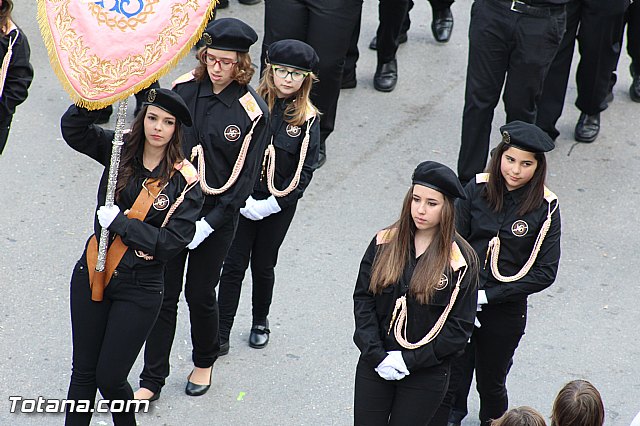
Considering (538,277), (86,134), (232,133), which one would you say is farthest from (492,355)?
(86,134)

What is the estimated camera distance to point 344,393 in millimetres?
6211

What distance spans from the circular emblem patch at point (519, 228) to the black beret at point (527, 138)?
1.23 ft

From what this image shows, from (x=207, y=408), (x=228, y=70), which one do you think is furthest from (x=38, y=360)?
(x=228, y=70)

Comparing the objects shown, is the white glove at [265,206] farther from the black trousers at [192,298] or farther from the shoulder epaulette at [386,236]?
the shoulder epaulette at [386,236]

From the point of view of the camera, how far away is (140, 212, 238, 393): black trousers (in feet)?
19.2

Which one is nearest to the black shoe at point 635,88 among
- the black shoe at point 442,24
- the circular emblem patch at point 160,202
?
the black shoe at point 442,24

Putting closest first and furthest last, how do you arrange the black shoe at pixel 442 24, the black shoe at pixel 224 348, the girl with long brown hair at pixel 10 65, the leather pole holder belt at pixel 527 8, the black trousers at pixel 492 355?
1. the black trousers at pixel 492 355
2. the black shoe at pixel 224 348
3. the girl with long brown hair at pixel 10 65
4. the leather pole holder belt at pixel 527 8
5. the black shoe at pixel 442 24

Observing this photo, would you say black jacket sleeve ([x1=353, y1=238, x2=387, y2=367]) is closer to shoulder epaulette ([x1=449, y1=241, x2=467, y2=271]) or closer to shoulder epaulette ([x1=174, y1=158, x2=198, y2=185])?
shoulder epaulette ([x1=449, y1=241, x2=467, y2=271])

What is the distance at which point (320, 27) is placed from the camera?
8.09m

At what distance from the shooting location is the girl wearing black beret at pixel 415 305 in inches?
196

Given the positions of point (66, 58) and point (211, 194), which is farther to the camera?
point (211, 194)

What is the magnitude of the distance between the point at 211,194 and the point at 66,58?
1228 mm

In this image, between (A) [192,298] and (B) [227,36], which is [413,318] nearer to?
(A) [192,298]

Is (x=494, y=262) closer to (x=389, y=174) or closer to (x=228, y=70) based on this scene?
(x=228, y=70)
